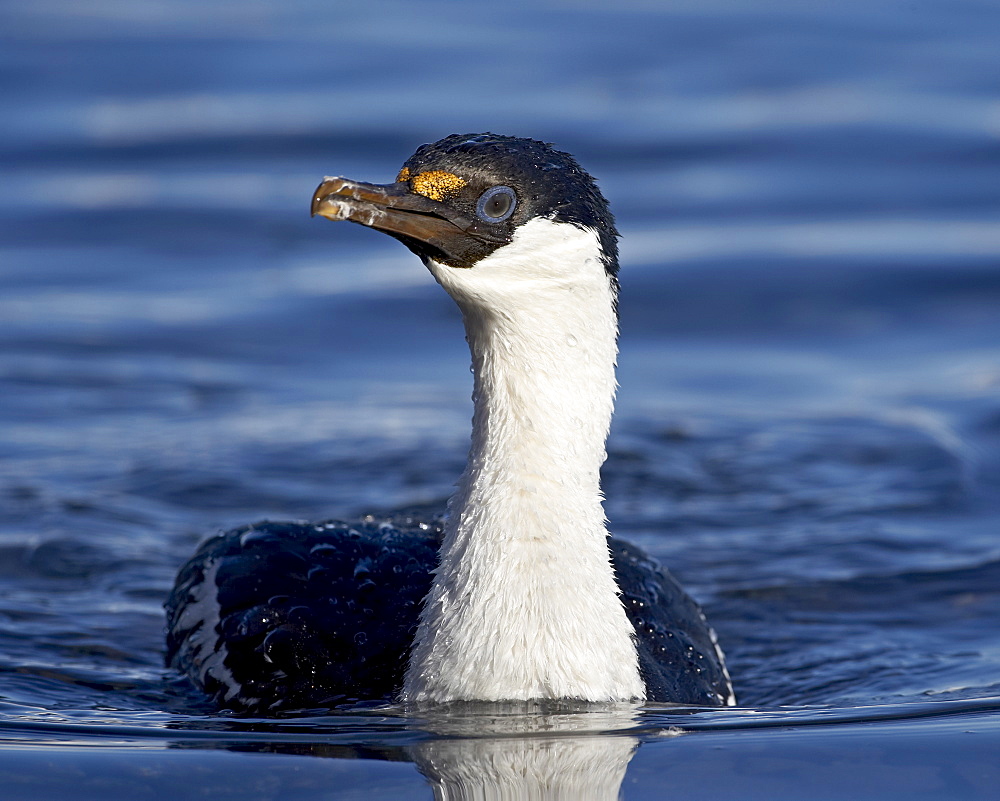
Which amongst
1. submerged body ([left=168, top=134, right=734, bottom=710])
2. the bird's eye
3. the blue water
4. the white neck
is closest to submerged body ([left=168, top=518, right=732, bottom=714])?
submerged body ([left=168, top=134, right=734, bottom=710])

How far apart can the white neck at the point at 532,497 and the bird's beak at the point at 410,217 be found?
0.18 ft

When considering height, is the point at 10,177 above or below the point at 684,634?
above

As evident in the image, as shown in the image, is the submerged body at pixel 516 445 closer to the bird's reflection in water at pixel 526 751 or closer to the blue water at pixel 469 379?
the bird's reflection in water at pixel 526 751

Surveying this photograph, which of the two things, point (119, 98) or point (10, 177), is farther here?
point (119, 98)

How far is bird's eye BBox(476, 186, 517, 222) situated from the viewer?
4699 millimetres

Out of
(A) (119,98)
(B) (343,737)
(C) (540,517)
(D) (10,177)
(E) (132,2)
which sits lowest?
(B) (343,737)

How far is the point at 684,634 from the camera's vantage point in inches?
234

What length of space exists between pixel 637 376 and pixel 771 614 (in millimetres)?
2941

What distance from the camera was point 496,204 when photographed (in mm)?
4715

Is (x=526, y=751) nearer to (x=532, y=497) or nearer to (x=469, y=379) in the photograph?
(x=532, y=497)

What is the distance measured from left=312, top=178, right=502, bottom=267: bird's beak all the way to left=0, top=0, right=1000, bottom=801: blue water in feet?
4.66

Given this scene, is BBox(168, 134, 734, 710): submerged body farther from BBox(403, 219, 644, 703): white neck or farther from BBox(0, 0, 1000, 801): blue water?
BBox(0, 0, 1000, 801): blue water

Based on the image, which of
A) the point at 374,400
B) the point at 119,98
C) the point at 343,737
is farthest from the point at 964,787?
the point at 119,98

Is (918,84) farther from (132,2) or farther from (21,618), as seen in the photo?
(21,618)
